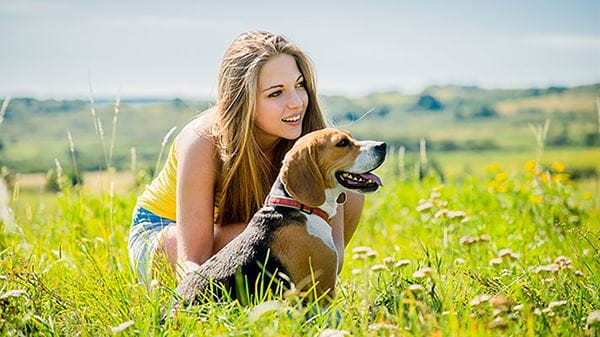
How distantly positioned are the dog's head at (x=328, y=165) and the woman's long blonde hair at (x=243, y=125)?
595mm

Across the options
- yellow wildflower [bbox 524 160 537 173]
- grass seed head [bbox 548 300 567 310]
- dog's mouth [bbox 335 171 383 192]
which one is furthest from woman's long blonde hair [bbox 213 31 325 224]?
yellow wildflower [bbox 524 160 537 173]

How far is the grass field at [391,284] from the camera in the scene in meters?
3.06

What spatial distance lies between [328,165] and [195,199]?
0.96 m

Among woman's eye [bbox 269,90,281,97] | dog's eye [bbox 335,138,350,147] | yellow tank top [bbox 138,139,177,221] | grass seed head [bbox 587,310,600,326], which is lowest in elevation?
yellow tank top [bbox 138,139,177,221]

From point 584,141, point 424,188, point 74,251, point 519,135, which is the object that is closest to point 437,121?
point 519,135

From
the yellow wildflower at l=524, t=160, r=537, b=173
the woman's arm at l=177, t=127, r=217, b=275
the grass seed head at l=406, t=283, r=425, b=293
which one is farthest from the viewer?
the yellow wildflower at l=524, t=160, r=537, b=173

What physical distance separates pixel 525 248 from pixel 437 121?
123 feet

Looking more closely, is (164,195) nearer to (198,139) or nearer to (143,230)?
(143,230)

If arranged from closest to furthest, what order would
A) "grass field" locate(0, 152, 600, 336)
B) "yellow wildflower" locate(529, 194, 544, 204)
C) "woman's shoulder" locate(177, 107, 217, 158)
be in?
"grass field" locate(0, 152, 600, 336)
"woman's shoulder" locate(177, 107, 217, 158)
"yellow wildflower" locate(529, 194, 544, 204)

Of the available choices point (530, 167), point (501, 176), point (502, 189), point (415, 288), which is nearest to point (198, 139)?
point (415, 288)

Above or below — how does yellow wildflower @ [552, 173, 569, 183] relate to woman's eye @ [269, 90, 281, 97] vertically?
below

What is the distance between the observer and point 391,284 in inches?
147

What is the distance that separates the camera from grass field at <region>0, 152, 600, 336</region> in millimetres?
3057

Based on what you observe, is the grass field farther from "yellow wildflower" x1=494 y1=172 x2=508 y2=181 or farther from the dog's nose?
the dog's nose
